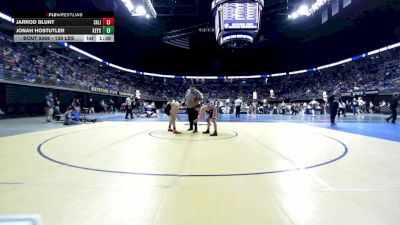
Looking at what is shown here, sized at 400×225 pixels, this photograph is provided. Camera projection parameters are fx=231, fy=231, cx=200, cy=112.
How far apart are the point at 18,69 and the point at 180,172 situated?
23.6 metres

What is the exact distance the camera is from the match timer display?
823 centimetres

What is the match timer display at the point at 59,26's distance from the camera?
8.23 meters

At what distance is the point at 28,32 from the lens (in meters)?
8.31

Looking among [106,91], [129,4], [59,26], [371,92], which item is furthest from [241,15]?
[106,91]

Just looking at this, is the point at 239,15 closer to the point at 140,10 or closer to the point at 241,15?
the point at 241,15

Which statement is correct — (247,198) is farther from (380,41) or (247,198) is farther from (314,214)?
(380,41)

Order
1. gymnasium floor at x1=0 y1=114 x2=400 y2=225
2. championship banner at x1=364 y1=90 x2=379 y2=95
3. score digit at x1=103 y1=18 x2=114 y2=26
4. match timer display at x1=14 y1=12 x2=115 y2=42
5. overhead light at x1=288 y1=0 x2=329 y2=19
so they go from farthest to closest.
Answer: championship banner at x1=364 y1=90 x2=379 y2=95
overhead light at x1=288 y1=0 x2=329 y2=19
score digit at x1=103 y1=18 x2=114 y2=26
match timer display at x1=14 y1=12 x2=115 y2=42
gymnasium floor at x1=0 y1=114 x2=400 y2=225

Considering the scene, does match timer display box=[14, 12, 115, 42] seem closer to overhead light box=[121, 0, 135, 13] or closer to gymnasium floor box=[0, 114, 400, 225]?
overhead light box=[121, 0, 135, 13]

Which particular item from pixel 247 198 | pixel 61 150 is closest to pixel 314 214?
pixel 247 198

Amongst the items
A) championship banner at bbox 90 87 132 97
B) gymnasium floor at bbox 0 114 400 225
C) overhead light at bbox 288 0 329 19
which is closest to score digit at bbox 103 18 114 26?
gymnasium floor at bbox 0 114 400 225

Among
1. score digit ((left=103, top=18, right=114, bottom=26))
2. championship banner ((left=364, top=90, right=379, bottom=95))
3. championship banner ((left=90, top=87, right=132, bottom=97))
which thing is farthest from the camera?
championship banner ((left=90, top=87, right=132, bottom=97))

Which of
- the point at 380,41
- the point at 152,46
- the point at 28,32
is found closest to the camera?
the point at 28,32

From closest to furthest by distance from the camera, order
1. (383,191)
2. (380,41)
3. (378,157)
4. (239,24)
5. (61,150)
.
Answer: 1. (383,191)
2. (378,157)
3. (61,150)
4. (239,24)
5. (380,41)

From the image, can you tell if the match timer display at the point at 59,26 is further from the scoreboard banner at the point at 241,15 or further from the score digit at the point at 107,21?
the scoreboard banner at the point at 241,15
